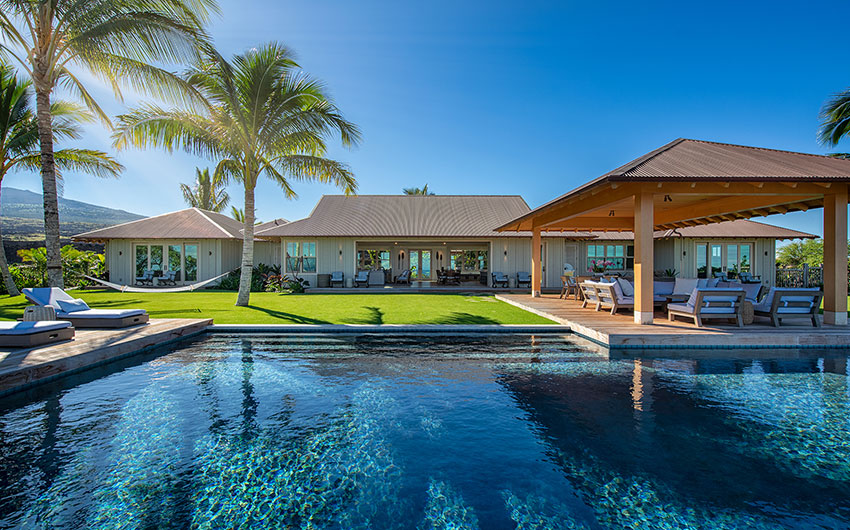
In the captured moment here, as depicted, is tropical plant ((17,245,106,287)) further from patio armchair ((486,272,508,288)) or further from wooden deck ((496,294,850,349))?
wooden deck ((496,294,850,349))

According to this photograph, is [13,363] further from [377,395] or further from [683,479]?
[683,479]

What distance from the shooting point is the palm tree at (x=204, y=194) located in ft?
124

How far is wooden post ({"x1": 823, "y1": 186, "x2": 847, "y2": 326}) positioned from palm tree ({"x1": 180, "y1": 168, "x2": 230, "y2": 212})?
3925 centimetres

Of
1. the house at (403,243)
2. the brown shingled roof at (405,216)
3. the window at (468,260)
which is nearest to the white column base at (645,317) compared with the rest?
the house at (403,243)

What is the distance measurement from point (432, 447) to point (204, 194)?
40.8m

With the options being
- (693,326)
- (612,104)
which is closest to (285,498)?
(693,326)

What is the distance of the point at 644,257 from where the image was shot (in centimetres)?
823

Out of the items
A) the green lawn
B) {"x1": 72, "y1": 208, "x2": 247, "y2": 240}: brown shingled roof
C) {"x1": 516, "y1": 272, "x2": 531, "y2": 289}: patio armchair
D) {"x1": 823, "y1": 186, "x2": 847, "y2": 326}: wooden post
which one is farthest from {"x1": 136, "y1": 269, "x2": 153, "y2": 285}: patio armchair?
{"x1": 823, "y1": 186, "x2": 847, "y2": 326}: wooden post

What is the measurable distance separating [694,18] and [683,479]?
55.5 ft

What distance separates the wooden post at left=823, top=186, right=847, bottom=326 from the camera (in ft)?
27.1

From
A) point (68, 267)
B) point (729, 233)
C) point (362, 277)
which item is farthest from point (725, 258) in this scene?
point (68, 267)

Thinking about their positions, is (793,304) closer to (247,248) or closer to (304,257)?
(247,248)

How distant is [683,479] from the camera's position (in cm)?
325

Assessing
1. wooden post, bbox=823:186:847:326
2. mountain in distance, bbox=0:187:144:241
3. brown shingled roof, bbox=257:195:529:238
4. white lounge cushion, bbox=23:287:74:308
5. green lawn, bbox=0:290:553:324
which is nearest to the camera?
white lounge cushion, bbox=23:287:74:308
